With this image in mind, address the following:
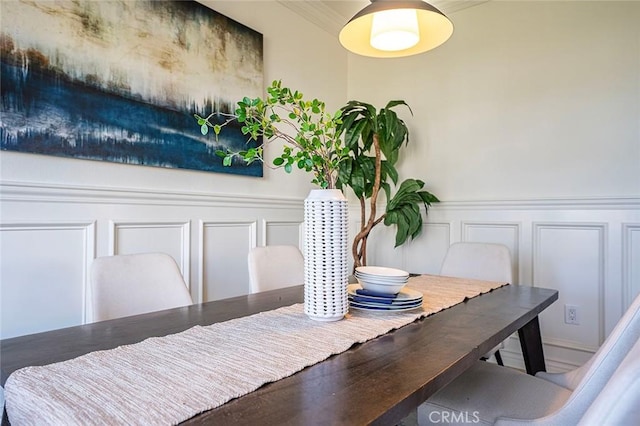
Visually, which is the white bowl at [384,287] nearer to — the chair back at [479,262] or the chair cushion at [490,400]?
the chair cushion at [490,400]

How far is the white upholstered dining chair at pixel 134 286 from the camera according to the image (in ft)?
4.14

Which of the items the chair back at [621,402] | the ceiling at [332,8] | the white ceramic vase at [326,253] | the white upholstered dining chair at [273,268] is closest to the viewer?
the chair back at [621,402]

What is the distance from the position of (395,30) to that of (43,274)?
1736 mm

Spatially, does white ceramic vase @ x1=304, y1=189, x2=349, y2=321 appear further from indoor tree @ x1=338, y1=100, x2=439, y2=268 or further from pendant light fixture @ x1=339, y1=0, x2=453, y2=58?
indoor tree @ x1=338, y1=100, x2=439, y2=268

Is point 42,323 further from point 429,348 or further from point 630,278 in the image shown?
point 630,278

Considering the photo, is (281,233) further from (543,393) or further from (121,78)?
(543,393)

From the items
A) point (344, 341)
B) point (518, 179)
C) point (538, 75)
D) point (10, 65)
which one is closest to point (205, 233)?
point (10, 65)

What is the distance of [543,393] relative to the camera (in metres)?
1.17

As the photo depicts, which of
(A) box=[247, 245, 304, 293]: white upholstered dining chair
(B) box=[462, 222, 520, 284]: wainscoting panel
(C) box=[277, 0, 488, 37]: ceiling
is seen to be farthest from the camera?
(C) box=[277, 0, 488, 37]: ceiling

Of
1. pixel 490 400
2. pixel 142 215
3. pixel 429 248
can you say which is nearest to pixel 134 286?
pixel 142 215

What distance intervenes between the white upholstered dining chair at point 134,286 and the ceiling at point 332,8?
2.20 metres

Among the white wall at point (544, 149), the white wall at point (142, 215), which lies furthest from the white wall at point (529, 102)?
the white wall at point (142, 215)

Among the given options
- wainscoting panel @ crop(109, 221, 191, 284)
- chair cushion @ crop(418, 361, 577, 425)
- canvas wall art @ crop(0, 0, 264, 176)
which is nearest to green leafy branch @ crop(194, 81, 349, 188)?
chair cushion @ crop(418, 361, 577, 425)

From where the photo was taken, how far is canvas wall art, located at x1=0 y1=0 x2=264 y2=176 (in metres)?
1.53
